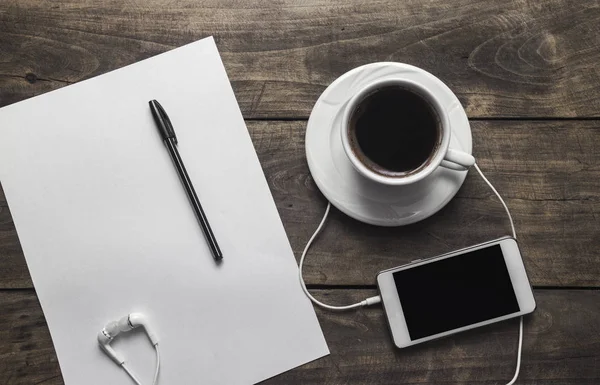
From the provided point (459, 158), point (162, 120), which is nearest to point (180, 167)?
point (162, 120)

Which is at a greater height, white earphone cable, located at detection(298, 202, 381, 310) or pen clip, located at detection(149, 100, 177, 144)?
pen clip, located at detection(149, 100, 177, 144)

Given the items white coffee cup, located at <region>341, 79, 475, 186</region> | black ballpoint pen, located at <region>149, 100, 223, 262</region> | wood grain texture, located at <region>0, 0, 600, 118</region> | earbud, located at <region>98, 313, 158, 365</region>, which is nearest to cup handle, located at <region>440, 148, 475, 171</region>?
white coffee cup, located at <region>341, 79, 475, 186</region>

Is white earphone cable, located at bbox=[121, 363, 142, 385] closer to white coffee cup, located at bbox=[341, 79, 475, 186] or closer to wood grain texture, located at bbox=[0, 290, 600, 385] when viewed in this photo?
wood grain texture, located at bbox=[0, 290, 600, 385]

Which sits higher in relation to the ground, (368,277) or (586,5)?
(586,5)

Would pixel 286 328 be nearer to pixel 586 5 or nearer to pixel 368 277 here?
pixel 368 277

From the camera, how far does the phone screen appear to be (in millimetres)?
652

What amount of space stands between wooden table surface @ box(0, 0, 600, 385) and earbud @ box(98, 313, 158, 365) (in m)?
0.12

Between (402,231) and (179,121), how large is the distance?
0.96 feet

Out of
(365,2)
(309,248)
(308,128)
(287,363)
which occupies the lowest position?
(287,363)

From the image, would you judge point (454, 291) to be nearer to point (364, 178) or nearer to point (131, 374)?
point (364, 178)

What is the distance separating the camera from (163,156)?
2.19ft

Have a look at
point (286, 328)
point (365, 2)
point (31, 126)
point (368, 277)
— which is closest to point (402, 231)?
point (368, 277)

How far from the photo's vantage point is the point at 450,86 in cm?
68

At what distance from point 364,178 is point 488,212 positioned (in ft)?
0.53
